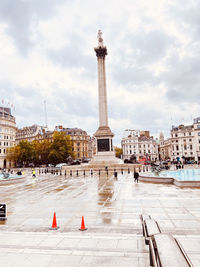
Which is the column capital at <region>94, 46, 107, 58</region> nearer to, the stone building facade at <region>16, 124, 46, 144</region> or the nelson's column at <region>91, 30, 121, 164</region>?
the nelson's column at <region>91, 30, 121, 164</region>

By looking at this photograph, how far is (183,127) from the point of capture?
94.2 m

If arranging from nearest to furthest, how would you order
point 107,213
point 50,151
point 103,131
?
point 107,213 < point 103,131 < point 50,151

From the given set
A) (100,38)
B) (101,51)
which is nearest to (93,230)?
(101,51)

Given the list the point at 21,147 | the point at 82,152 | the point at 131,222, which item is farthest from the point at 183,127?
the point at 131,222

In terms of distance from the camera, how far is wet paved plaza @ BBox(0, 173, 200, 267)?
5820 millimetres

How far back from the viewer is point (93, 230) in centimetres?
886

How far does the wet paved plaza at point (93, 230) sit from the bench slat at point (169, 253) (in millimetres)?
856

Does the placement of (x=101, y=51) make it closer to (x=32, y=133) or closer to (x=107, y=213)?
(x=107, y=213)

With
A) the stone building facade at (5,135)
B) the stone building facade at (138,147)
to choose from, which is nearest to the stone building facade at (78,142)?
the stone building facade at (138,147)

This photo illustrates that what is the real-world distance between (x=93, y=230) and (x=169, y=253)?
213 inches

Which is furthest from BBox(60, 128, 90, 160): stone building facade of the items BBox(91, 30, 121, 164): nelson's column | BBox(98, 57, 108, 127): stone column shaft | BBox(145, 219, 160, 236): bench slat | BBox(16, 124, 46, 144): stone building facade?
BBox(145, 219, 160, 236): bench slat

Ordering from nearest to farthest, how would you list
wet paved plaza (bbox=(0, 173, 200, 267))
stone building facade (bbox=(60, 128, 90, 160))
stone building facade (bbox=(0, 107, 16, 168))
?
wet paved plaza (bbox=(0, 173, 200, 267)) < stone building facade (bbox=(0, 107, 16, 168)) < stone building facade (bbox=(60, 128, 90, 160))

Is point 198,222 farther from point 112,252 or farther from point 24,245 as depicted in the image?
point 24,245

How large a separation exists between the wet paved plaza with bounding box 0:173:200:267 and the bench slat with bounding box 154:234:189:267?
86cm
